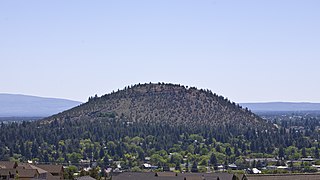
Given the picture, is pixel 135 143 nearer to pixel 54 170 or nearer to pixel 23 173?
pixel 54 170

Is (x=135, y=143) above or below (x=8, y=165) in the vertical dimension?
below

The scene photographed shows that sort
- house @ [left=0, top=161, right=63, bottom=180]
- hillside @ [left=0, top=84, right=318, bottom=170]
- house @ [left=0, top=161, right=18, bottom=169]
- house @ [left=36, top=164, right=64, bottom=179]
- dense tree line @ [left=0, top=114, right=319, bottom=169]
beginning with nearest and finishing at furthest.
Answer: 1. house @ [left=0, top=161, right=63, bottom=180]
2. house @ [left=0, top=161, right=18, bottom=169]
3. house @ [left=36, top=164, right=64, bottom=179]
4. hillside @ [left=0, top=84, right=318, bottom=170]
5. dense tree line @ [left=0, top=114, right=319, bottom=169]

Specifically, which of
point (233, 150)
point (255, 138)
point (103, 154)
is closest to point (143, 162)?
point (103, 154)

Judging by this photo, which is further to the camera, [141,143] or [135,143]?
[141,143]

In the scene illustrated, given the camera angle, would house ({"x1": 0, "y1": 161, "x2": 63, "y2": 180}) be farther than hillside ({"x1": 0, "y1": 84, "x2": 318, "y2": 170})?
No

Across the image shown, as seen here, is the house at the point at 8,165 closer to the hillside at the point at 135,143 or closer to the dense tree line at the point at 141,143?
the hillside at the point at 135,143

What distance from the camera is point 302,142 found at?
166m

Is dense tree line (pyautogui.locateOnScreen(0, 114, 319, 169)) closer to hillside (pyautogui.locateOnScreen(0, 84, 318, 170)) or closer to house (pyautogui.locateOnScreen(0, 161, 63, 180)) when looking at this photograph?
hillside (pyautogui.locateOnScreen(0, 84, 318, 170))

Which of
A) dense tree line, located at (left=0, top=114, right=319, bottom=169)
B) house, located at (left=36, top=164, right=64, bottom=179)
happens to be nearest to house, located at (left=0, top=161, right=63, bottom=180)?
house, located at (left=36, top=164, right=64, bottom=179)

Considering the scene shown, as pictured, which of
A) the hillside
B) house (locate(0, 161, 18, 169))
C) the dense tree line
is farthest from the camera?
the dense tree line

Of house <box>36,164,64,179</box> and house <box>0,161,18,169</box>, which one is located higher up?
house <box>0,161,18,169</box>

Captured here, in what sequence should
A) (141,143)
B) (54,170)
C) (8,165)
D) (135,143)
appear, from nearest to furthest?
(8,165) < (54,170) < (135,143) < (141,143)

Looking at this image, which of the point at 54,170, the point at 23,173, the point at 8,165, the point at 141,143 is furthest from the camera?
the point at 141,143

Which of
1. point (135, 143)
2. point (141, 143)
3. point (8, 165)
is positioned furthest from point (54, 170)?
point (141, 143)
